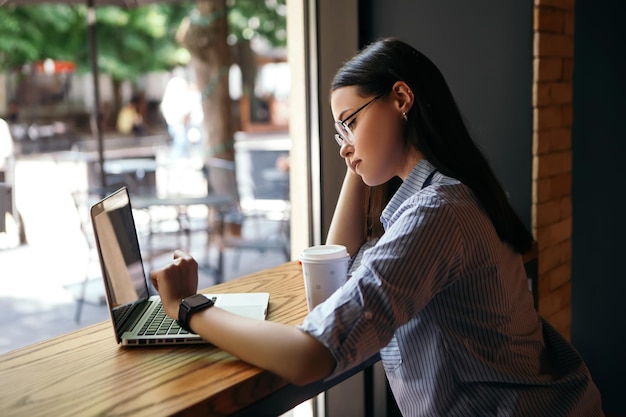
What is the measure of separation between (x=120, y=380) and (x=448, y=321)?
575 mm

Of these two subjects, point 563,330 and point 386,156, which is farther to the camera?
point 563,330

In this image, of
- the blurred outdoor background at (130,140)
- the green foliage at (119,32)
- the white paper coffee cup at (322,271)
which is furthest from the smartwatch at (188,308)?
the green foliage at (119,32)

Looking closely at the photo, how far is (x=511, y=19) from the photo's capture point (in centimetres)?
241

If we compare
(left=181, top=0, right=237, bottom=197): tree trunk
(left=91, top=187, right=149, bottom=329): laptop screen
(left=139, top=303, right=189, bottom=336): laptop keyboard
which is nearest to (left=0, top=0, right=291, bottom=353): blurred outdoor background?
(left=181, top=0, right=237, bottom=197): tree trunk

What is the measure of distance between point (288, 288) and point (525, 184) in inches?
45.4

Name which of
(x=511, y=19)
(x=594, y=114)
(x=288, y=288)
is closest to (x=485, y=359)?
(x=288, y=288)

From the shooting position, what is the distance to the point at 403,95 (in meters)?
1.32

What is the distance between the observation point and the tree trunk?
6492 mm

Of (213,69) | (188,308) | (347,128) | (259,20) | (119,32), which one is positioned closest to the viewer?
(188,308)

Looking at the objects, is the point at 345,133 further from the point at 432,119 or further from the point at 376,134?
the point at 432,119

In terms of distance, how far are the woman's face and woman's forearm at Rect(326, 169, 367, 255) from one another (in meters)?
0.44

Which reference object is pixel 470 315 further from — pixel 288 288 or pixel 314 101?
pixel 314 101

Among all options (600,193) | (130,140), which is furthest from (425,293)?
(130,140)

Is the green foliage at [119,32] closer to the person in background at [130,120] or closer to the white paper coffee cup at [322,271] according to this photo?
the person in background at [130,120]
